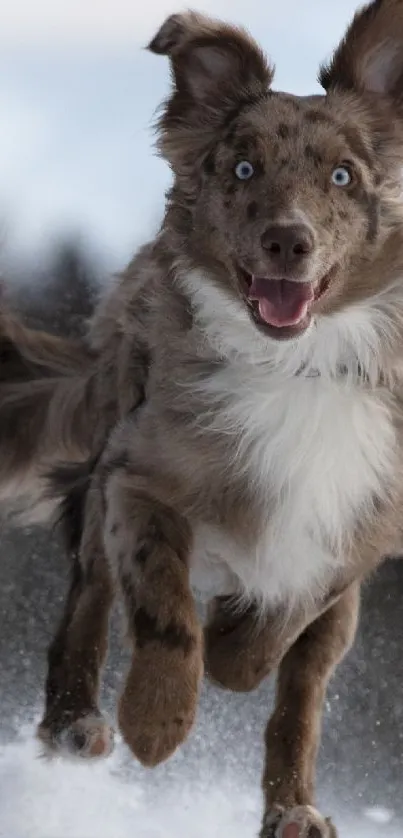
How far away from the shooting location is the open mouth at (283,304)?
10.8 ft

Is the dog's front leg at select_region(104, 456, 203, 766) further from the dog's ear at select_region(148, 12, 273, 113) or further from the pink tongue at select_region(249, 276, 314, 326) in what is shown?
the dog's ear at select_region(148, 12, 273, 113)

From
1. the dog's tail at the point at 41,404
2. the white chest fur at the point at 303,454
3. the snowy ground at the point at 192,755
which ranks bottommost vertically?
the snowy ground at the point at 192,755

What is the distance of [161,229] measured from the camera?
385cm

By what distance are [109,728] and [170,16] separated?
216 centimetres

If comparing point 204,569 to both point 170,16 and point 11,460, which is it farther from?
point 170,16

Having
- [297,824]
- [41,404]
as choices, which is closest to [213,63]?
[41,404]

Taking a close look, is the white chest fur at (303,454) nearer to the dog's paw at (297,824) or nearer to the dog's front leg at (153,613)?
the dog's front leg at (153,613)

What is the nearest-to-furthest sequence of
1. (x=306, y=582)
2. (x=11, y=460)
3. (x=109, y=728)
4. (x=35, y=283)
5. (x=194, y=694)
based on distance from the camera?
(x=194, y=694), (x=306, y=582), (x=109, y=728), (x=11, y=460), (x=35, y=283)

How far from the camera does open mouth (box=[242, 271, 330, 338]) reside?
3.30m

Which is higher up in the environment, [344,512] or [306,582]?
[344,512]

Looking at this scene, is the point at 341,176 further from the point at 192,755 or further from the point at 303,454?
the point at 192,755

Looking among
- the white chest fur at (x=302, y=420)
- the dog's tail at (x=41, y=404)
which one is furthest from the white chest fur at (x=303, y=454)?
the dog's tail at (x=41, y=404)

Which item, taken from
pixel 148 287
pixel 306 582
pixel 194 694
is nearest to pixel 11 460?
pixel 148 287

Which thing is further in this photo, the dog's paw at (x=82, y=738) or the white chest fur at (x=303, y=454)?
the dog's paw at (x=82, y=738)
